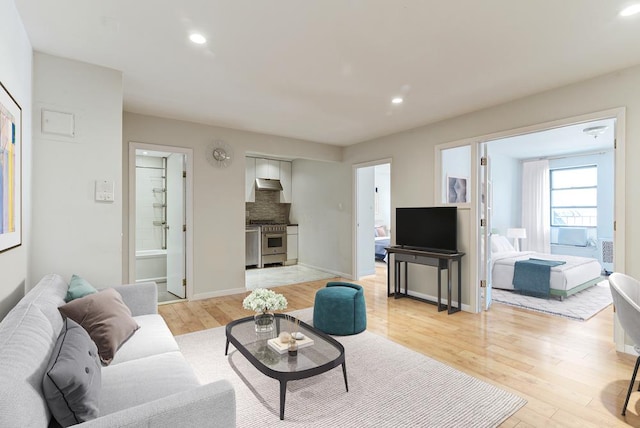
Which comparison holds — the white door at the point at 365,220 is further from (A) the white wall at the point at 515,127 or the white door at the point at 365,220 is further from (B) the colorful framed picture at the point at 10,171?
(B) the colorful framed picture at the point at 10,171

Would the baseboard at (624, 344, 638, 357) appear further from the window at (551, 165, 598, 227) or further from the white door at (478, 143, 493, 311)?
the window at (551, 165, 598, 227)

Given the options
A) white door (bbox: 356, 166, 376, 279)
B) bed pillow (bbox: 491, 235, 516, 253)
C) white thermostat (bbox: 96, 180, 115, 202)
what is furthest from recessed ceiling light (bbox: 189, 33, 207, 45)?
bed pillow (bbox: 491, 235, 516, 253)

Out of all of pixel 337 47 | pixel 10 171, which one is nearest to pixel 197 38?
pixel 337 47

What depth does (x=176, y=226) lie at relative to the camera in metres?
4.70

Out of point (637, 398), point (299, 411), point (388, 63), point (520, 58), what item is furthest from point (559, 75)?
point (299, 411)

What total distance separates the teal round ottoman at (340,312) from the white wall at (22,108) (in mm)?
2379

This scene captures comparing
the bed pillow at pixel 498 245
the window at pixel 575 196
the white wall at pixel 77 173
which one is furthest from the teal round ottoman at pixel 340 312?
the window at pixel 575 196

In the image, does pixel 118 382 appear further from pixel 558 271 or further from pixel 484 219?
pixel 558 271

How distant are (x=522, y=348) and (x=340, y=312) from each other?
1707 mm

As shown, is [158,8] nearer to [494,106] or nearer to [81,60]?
[81,60]

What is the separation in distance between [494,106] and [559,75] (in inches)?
33.3

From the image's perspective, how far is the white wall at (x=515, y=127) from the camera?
110 inches

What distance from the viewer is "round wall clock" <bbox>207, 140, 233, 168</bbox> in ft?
15.3

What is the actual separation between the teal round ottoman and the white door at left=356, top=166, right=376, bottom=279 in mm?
2673
